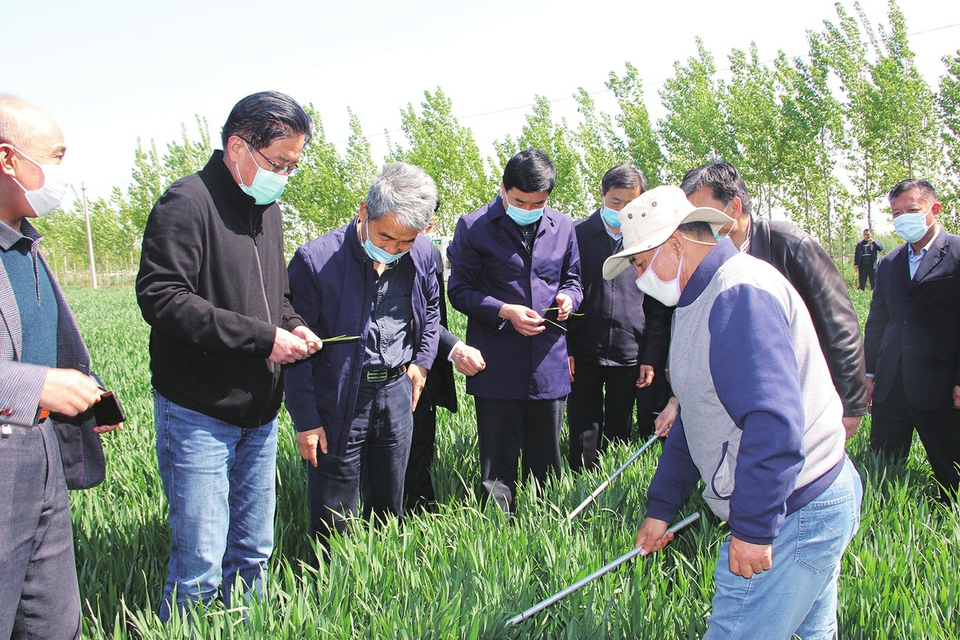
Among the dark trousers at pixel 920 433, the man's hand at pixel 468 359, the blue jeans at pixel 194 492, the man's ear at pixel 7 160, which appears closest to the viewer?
the man's ear at pixel 7 160

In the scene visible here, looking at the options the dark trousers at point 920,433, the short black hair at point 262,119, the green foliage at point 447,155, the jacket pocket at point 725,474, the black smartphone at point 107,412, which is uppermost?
the green foliage at point 447,155

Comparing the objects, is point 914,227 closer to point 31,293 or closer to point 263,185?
point 263,185

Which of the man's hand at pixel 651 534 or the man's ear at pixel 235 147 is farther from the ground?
the man's ear at pixel 235 147

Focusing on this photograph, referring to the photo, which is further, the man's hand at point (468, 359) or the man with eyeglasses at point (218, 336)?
the man's hand at point (468, 359)

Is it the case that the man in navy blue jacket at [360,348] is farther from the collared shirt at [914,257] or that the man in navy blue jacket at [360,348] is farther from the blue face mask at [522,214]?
the collared shirt at [914,257]

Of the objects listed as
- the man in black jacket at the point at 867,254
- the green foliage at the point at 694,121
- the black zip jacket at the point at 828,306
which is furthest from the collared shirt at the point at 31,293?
the green foliage at the point at 694,121

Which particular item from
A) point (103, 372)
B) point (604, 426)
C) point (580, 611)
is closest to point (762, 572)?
point (580, 611)

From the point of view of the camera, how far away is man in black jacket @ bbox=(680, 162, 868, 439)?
2.57 metres

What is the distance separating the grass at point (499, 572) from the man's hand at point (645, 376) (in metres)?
0.41

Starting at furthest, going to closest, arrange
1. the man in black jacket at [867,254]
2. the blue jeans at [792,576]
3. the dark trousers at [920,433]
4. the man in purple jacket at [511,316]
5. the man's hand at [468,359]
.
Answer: the man in black jacket at [867,254], the dark trousers at [920,433], the man in purple jacket at [511,316], the man's hand at [468,359], the blue jeans at [792,576]

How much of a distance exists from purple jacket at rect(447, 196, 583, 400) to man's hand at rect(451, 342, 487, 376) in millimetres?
219

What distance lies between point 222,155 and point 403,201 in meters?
0.62

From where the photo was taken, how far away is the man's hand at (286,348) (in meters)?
2.11

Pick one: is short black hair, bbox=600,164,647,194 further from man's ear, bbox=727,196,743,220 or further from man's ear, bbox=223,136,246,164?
man's ear, bbox=223,136,246,164
